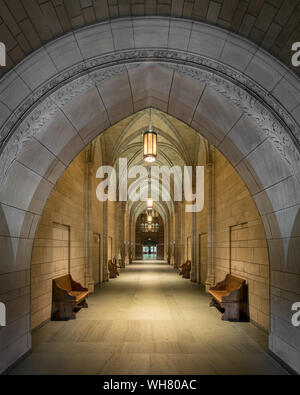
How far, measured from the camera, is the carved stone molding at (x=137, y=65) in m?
3.86

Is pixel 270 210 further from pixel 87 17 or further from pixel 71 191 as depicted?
pixel 71 191

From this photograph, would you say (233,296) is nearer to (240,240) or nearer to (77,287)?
(240,240)

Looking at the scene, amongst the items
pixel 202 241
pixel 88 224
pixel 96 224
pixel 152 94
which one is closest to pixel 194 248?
pixel 202 241

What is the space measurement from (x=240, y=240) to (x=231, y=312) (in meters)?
1.93

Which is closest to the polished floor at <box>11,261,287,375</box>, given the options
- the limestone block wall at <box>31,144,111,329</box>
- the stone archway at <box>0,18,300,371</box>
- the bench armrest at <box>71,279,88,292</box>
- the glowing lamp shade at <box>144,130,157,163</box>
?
the stone archway at <box>0,18,300,371</box>

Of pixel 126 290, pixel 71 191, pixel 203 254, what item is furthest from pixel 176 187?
pixel 71 191

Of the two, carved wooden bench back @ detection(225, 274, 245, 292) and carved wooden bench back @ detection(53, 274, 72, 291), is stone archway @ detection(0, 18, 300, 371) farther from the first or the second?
carved wooden bench back @ detection(53, 274, 72, 291)

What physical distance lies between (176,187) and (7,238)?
64.5ft

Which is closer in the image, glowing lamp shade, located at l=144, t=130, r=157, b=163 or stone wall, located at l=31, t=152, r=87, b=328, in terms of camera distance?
stone wall, located at l=31, t=152, r=87, b=328

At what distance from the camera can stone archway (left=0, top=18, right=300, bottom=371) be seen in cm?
384

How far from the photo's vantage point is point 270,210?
4723mm

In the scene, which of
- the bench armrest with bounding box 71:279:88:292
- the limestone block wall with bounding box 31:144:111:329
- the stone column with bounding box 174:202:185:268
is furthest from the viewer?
the stone column with bounding box 174:202:185:268

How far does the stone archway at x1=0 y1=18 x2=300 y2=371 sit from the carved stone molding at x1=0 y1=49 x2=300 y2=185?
0.05 ft

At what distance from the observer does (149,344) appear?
532cm
